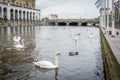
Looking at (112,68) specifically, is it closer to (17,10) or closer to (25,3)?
(17,10)

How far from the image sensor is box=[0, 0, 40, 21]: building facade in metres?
114

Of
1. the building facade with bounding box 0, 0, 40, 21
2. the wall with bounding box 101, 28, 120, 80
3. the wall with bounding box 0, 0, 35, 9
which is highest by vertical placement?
the wall with bounding box 0, 0, 35, 9

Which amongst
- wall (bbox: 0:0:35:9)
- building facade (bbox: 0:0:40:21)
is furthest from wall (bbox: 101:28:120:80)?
wall (bbox: 0:0:35:9)

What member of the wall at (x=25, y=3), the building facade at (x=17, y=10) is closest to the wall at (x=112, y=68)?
Result: the building facade at (x=17, y=10)

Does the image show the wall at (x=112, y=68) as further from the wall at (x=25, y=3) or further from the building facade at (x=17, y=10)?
the wall at (x=25, y=3)

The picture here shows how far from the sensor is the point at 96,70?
19297mm

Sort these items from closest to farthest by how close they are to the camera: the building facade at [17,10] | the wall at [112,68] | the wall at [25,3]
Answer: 1. the wall at [112,68]
2. the building facade at [17,10]
3. the wall at [25,3]

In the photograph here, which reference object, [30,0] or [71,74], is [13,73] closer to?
[71,74]

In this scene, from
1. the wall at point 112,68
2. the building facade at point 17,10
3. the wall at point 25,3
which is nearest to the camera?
the wall at point 112,68

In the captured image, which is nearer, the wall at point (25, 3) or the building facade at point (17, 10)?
the building facade at point (17, 10)

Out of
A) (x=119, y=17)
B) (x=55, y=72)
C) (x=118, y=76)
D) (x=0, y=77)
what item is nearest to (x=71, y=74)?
(x=55, y=72)

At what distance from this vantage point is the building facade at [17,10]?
11381 centimetres

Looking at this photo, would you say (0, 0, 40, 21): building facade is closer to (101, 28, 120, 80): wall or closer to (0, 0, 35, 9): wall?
(0, 0, 35, 9): wall


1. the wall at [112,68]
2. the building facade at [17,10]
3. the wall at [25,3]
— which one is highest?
the wall at [25,3]
